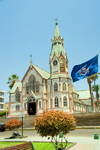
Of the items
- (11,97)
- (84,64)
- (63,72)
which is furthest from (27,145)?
(11,97)

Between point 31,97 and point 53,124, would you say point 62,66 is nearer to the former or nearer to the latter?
point 31,97

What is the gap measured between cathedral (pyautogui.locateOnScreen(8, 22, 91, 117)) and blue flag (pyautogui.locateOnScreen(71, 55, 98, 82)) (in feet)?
68.2

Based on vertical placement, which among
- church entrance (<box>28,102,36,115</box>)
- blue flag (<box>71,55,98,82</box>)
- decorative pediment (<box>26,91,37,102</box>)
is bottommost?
church entrance (<box>28,102,36,115</box>)

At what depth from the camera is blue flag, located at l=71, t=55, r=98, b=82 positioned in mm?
19969

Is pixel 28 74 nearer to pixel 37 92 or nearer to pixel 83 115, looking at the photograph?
pixel 37 92

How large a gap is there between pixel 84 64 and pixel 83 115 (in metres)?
15.9

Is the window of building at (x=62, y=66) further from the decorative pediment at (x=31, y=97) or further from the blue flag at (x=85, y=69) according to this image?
the blue flag at (x=85, y=69)

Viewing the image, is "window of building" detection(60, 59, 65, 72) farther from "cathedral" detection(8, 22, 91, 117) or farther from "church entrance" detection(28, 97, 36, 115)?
"church entrance" detection(28, 97, 36, 115)

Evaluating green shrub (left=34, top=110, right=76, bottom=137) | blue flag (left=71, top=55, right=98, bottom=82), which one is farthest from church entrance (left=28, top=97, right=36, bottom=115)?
green shrub (left=34, top=110, right=76, bottom=137)

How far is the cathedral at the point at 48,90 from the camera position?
141 feet

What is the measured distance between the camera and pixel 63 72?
151 ft

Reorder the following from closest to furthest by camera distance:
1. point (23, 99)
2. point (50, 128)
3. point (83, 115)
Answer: point (50, 128), point (83, 115), point (23, 99)

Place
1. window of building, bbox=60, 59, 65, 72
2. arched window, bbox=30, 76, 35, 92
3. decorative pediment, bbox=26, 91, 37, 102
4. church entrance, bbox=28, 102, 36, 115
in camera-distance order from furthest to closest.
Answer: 1. window of building, bbox=60, 59, 65, 72
2. arched window, bbox=30, 76, 35, 92
3. church entrance, bbox=28, 102, 36, 115
4. decorative pediment, bbox=26, 91, 37, 102

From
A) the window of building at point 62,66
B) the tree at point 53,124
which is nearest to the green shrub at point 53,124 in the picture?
the tree at point 53,124
